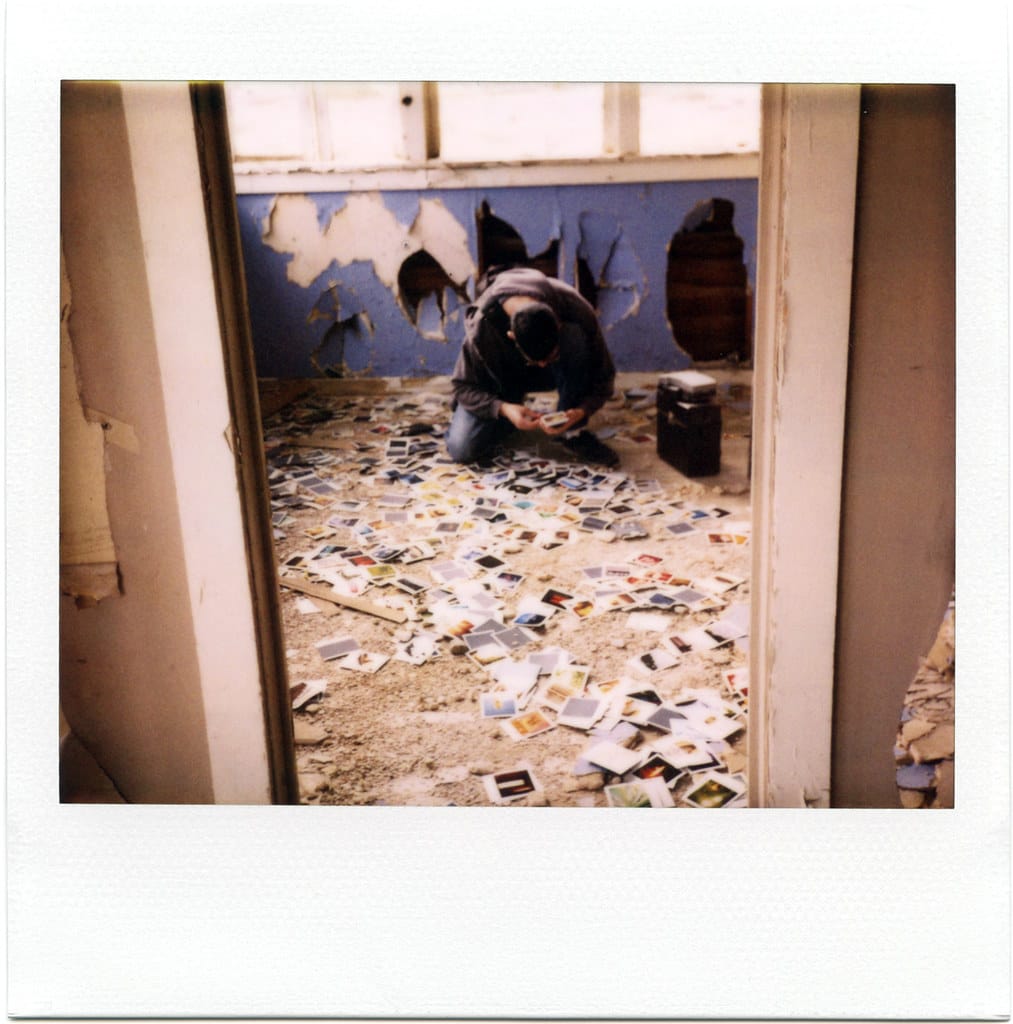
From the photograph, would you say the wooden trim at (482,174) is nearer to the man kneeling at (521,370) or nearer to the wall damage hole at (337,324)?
the wall damage hole at (337,324)

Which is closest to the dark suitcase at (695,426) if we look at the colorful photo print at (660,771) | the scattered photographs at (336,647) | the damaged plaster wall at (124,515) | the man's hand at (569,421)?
the man's hand at (569,421)

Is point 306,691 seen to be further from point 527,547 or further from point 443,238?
point 443,238

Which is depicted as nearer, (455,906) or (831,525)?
(831,525)

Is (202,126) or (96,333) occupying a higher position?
(202,126)

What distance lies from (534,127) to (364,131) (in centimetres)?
91

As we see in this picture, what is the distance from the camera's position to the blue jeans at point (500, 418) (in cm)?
359

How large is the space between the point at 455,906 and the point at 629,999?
0.96 feet

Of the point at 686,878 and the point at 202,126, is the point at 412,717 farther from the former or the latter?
the point at 202,126

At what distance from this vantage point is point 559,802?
173cm

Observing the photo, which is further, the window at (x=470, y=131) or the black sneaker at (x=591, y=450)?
the window at (x=470, y=131)

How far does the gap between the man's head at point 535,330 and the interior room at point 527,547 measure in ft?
1.53
